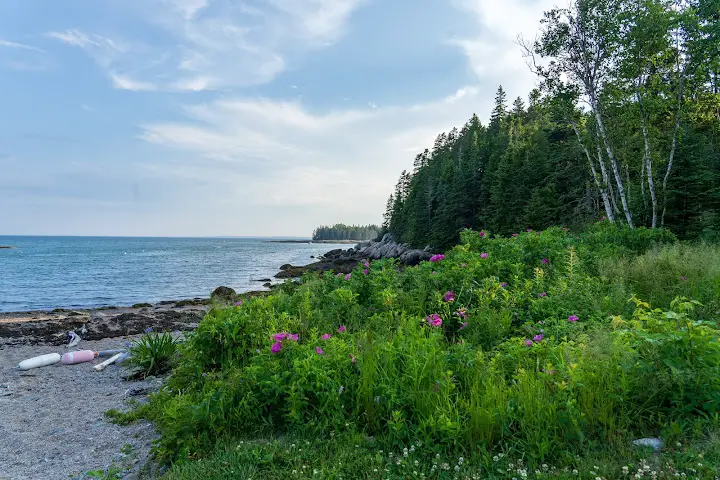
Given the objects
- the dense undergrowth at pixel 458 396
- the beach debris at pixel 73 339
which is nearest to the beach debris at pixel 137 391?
the dense undergrowth at pixel 458 396

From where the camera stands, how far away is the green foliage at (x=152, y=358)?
7.37 m

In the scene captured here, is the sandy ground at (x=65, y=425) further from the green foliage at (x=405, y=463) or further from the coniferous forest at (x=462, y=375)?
the green foliage at (x=405, y=463)

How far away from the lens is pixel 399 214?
65188 millimetres

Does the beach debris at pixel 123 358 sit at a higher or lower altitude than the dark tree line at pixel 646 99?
lower

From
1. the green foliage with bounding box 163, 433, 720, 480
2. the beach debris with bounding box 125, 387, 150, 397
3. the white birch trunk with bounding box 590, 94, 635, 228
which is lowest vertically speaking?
the beach debris with bounding box 125, 387, 150, 397

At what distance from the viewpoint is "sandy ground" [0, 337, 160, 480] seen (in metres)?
3.97

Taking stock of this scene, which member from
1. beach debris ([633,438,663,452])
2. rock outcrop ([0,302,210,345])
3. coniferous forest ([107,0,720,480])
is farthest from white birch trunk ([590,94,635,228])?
rock outcrop ([0,302,210,345])

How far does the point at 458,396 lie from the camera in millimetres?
3197

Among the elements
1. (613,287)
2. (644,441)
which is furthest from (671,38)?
(644,441)

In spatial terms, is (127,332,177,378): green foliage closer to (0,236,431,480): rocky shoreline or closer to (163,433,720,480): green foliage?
(0,236,431,480): rocky shoreline

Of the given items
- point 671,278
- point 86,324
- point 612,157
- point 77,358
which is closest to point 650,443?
point 671,278

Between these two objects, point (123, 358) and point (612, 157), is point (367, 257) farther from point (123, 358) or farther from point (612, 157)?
point (123, 358)

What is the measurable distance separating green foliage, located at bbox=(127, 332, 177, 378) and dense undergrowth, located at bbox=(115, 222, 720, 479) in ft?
8.28

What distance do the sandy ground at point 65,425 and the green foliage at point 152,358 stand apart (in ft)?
1.10
